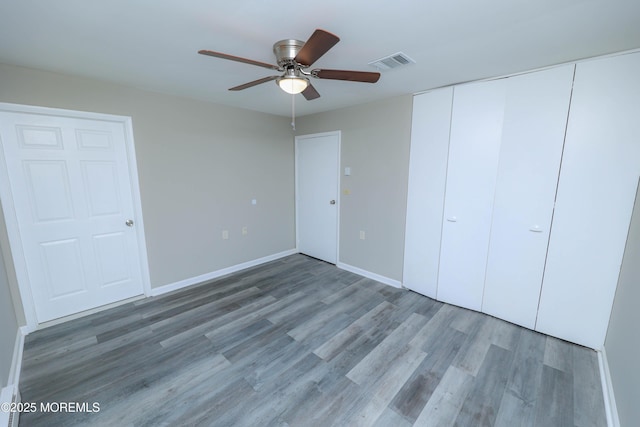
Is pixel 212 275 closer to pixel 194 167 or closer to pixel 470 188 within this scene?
pixel 194 167

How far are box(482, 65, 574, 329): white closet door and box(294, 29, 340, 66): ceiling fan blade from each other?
1967 mm

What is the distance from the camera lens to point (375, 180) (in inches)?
132

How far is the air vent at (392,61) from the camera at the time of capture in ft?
6.33

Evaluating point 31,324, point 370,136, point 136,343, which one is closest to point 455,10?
point 370,136

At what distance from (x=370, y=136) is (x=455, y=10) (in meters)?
1.93

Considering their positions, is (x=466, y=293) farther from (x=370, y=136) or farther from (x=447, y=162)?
(x=370, y=136)

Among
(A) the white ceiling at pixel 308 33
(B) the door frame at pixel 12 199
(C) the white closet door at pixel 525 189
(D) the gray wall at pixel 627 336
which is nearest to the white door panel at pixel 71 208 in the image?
(B) the door frame at pixel 12 199

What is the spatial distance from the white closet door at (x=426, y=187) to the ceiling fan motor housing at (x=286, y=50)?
5.62 feet

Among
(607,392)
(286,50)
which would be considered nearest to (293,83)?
(286,50)

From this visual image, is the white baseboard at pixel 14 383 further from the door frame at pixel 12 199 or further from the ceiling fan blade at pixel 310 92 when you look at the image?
the ceiling fan blade at pixel 310 92

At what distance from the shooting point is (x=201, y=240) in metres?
3.38

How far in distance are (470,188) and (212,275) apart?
133 inches

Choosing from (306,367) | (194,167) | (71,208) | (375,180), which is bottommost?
(306,367)

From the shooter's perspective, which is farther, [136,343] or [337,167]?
[337,167]
